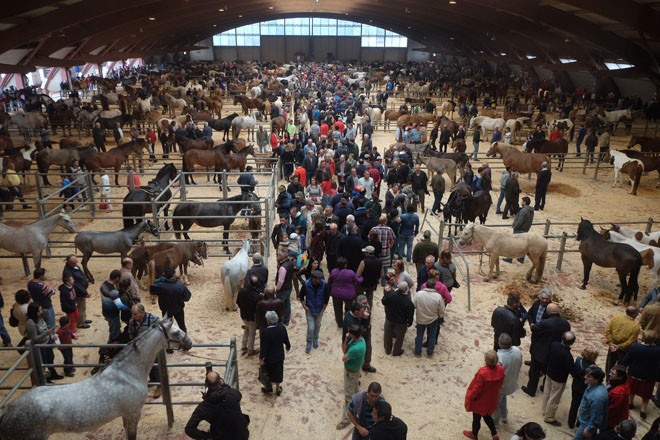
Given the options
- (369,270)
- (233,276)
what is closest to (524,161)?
(369,270)

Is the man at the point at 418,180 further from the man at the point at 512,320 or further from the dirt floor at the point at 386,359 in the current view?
the man at the point at 512,320

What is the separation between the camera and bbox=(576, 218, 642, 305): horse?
930cm

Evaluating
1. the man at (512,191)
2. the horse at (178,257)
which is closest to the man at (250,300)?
the horse at (178,257)

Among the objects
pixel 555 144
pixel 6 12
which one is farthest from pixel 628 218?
pixel 6 12

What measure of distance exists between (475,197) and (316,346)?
605 centimetres

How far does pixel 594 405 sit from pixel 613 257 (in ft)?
16.5

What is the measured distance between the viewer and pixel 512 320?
22.4 feet

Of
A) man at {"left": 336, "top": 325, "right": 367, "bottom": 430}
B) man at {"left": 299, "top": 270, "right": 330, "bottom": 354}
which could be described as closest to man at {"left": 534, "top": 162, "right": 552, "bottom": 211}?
man at {"left": 299, "top": 270, "right": 330, "bottom": 354}

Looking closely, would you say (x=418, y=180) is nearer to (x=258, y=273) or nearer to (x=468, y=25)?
(x=258, y=273)

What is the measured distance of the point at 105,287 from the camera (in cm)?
727

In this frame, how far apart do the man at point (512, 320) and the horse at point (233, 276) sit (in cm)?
454

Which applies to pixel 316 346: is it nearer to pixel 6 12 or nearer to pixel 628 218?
pixel 628 218

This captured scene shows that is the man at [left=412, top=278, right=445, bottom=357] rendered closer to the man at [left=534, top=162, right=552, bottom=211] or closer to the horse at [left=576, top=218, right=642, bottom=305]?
the horse at [left=576, top=218, right=642, bottom=305]

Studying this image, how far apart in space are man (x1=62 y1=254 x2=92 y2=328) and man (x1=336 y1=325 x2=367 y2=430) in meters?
4.47
